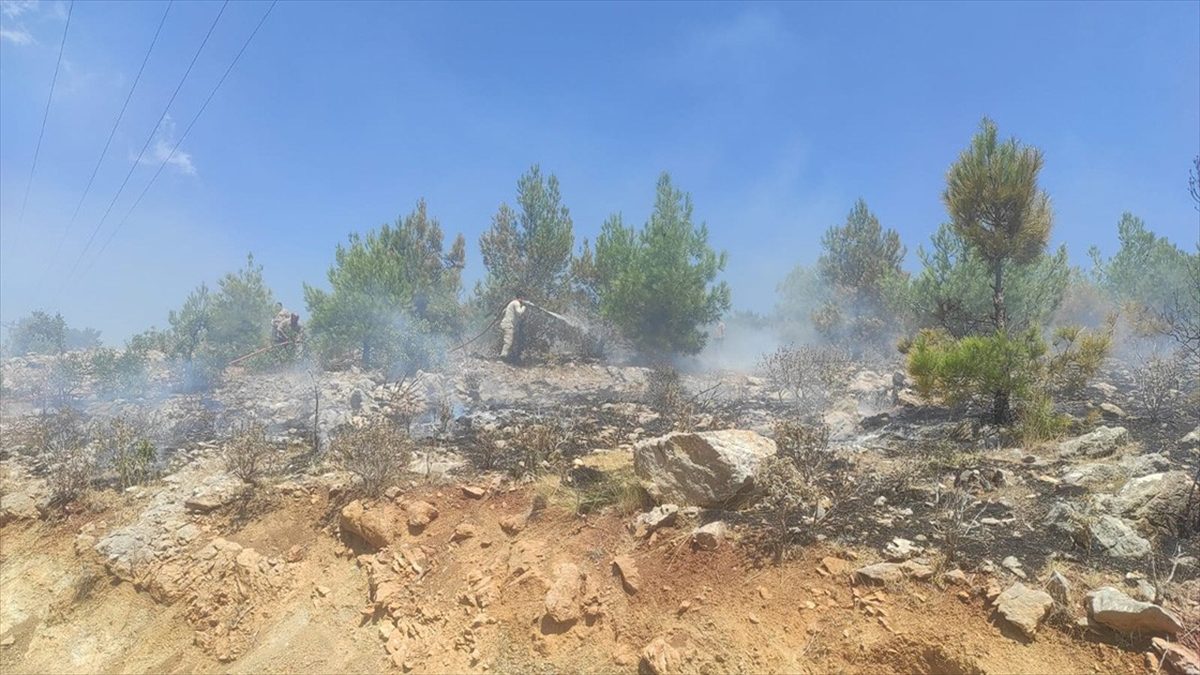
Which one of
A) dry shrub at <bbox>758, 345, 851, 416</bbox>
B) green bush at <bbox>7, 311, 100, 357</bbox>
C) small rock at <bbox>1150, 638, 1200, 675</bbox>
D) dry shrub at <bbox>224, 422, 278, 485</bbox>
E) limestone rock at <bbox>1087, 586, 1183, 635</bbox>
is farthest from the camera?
green bush at <bbox>7, 311, 100, 357</bbox>

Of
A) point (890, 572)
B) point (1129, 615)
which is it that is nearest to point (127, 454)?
point (890, 572)

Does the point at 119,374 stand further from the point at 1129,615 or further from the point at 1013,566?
the point at 1129,615

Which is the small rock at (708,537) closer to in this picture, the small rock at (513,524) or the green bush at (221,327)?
the small rock at (513,524)

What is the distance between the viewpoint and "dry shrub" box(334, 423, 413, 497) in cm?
531

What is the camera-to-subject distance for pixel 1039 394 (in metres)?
6.97

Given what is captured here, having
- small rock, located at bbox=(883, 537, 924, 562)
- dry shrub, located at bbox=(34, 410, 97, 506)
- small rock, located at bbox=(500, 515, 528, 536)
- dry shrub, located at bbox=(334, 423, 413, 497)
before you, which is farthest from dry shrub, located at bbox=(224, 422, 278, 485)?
small rock, located at bbox=(883, 537, 924, 562)

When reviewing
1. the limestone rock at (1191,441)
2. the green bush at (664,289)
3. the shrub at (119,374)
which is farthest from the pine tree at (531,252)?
the limestone rock at (1191,441)

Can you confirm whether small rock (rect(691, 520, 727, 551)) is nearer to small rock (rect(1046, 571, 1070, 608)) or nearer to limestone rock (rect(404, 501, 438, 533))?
small rock (rect(1046, 571, 1070, 608))

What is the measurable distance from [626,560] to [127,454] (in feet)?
22.0

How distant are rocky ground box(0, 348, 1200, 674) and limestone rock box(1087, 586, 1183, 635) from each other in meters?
0.01

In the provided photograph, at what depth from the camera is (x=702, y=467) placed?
4.45 metres

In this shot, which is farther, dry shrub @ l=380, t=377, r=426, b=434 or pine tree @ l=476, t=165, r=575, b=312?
pine tree @ l=476, t=165, r=575, b=312

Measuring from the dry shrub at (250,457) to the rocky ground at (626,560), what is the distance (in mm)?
139

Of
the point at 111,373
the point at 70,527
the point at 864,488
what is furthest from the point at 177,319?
the point at 864,488
